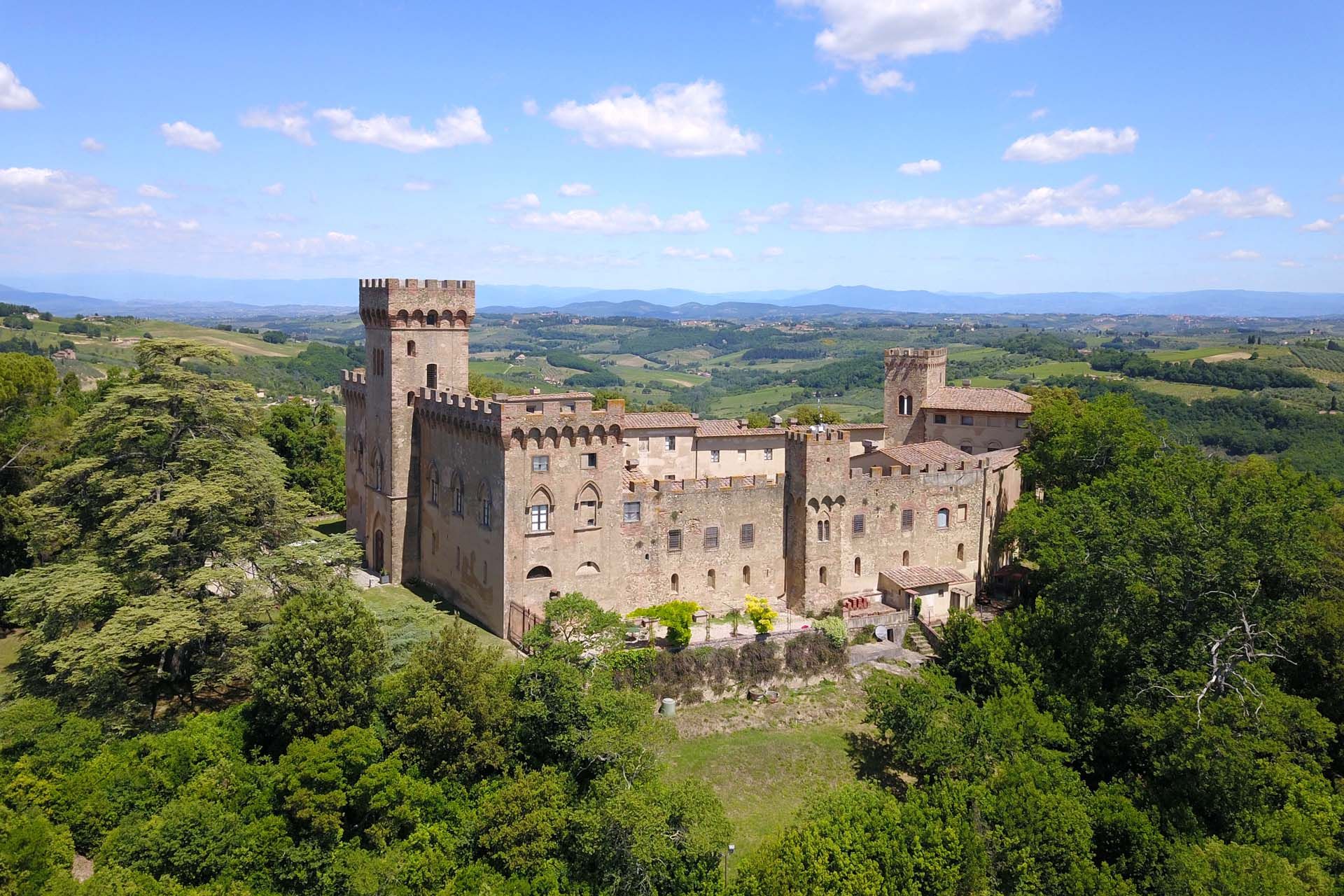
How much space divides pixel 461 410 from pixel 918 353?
1212 inches

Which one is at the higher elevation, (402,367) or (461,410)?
(402,367)

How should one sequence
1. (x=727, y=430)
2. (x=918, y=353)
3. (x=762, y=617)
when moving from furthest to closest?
(x=918, y=353) → (x=727, y=430) → (x=762, y=617)

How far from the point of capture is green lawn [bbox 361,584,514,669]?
38.3 m

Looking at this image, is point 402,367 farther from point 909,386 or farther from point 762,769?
point 909,386

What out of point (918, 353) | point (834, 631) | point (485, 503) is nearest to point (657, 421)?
point (485, 503)

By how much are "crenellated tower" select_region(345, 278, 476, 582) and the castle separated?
0.27 feet

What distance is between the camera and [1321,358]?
15812 cm

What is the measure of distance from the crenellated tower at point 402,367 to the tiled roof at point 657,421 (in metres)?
9.47

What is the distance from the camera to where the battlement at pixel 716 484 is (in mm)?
46531

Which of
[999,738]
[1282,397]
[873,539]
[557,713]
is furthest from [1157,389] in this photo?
[557,713]

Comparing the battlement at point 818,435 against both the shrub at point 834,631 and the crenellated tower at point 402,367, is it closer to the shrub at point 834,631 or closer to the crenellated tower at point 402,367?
the shrub at point 834,631

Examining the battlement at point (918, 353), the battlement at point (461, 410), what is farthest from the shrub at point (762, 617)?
the battlement at point (918, 353)

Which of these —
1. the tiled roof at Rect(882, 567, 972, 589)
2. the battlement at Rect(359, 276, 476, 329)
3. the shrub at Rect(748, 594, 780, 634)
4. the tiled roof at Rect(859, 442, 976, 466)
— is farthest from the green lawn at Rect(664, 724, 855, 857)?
the battlement at Rect(359, 276, 476, 329)

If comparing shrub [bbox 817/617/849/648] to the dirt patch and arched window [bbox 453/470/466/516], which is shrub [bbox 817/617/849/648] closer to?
the dirt patch
